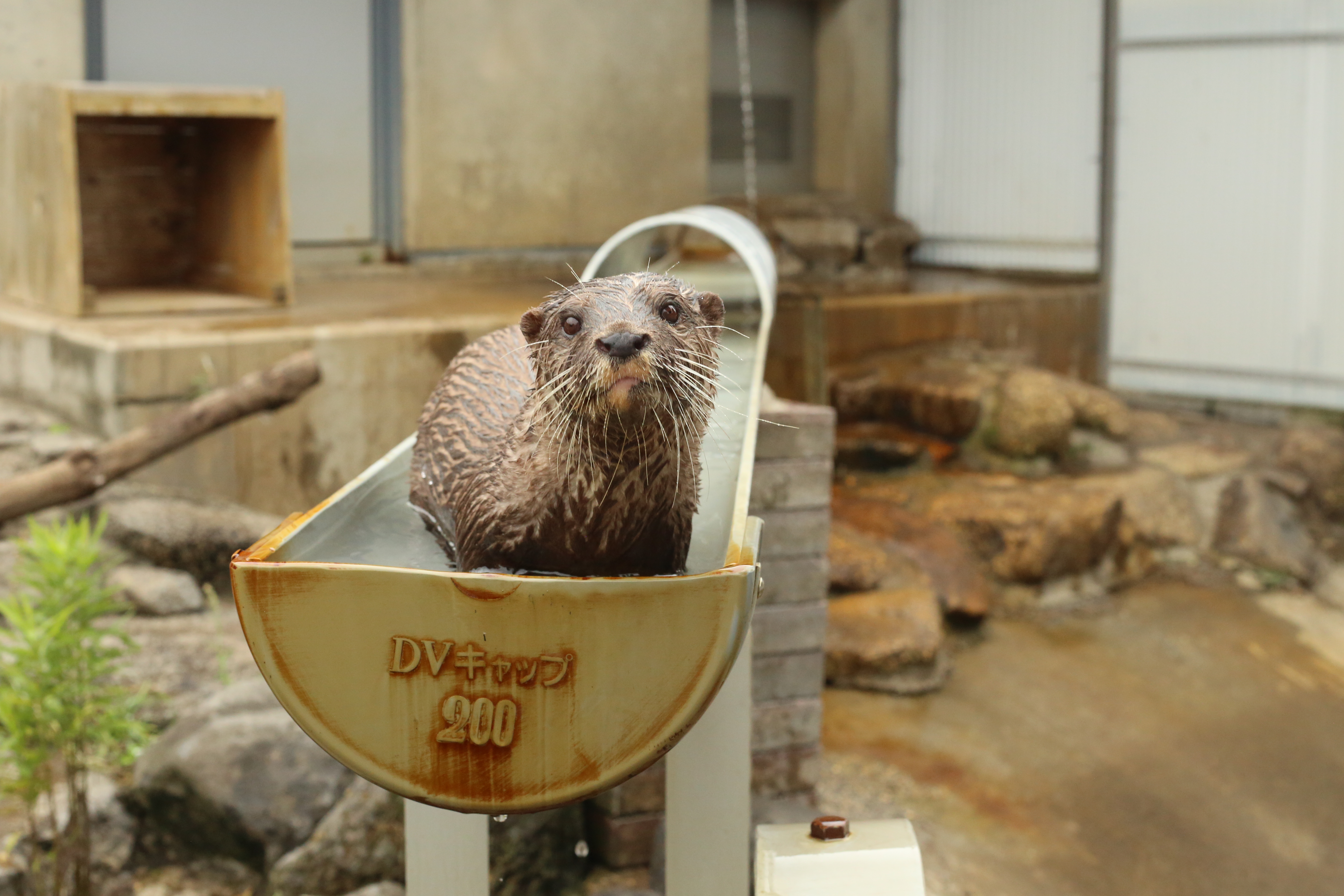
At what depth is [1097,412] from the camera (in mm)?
6973

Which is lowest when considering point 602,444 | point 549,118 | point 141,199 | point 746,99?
point 602,444

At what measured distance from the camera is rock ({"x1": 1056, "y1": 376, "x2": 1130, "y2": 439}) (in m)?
6.96

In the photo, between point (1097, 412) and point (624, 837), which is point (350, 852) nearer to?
point (624, 837)

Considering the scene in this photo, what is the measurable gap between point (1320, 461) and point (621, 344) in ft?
20.1

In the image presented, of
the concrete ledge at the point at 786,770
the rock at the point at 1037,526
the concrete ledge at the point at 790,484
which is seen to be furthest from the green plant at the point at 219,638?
the rock at the point at 1037,526

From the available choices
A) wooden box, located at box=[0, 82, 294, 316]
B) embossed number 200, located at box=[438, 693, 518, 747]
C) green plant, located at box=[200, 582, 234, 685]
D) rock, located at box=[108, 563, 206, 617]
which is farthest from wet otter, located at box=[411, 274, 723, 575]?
wooden box, located at box=[0, 82, 294, 316]

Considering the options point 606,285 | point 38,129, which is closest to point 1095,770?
point 606,285

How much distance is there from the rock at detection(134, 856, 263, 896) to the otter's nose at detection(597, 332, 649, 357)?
2.31m

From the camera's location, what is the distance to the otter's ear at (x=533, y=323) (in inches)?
68.6

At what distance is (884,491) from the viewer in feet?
21.2

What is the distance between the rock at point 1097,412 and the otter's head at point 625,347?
5522 mm

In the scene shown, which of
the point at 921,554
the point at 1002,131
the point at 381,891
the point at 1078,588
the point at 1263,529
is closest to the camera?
the point at 381,891

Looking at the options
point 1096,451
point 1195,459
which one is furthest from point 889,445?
point 1195,459

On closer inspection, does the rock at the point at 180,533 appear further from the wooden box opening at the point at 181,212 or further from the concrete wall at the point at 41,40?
the concrete wall at the point at 41,40
